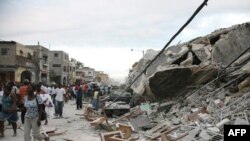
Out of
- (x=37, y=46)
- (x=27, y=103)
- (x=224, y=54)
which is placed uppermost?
(x=37, y=46)

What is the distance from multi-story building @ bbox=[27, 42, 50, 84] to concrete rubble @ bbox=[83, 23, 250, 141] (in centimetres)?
4399

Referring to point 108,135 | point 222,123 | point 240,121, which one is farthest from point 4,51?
point 240,121

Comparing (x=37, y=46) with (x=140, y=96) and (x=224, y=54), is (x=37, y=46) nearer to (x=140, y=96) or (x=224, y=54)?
(x=140, y=96)

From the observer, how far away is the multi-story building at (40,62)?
65.3 metres

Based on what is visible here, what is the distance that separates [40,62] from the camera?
6944 cm

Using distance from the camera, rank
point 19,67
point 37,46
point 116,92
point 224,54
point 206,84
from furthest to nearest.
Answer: point 37,46
point 19,67
point 116,92
point 224,54
point 206,84

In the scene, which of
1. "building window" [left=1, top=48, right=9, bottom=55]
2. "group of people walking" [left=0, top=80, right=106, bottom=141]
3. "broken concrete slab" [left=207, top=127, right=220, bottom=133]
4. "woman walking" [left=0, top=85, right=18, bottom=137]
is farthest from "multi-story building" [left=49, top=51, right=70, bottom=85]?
"broken concrete slab" [left=207, top=127, right=220, bottom=133]

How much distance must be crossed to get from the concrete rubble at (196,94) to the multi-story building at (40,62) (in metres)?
44.0

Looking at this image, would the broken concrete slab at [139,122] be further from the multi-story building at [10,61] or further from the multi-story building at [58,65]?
the multi-story building at [58,65]

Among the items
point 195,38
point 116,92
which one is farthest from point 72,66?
point 195,38

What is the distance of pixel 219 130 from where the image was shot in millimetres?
11406

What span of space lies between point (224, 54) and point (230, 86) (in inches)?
141

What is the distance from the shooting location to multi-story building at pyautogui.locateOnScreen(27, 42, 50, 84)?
Answer: 214ft

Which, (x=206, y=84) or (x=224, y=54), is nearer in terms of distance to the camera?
(x=206, y=84)
